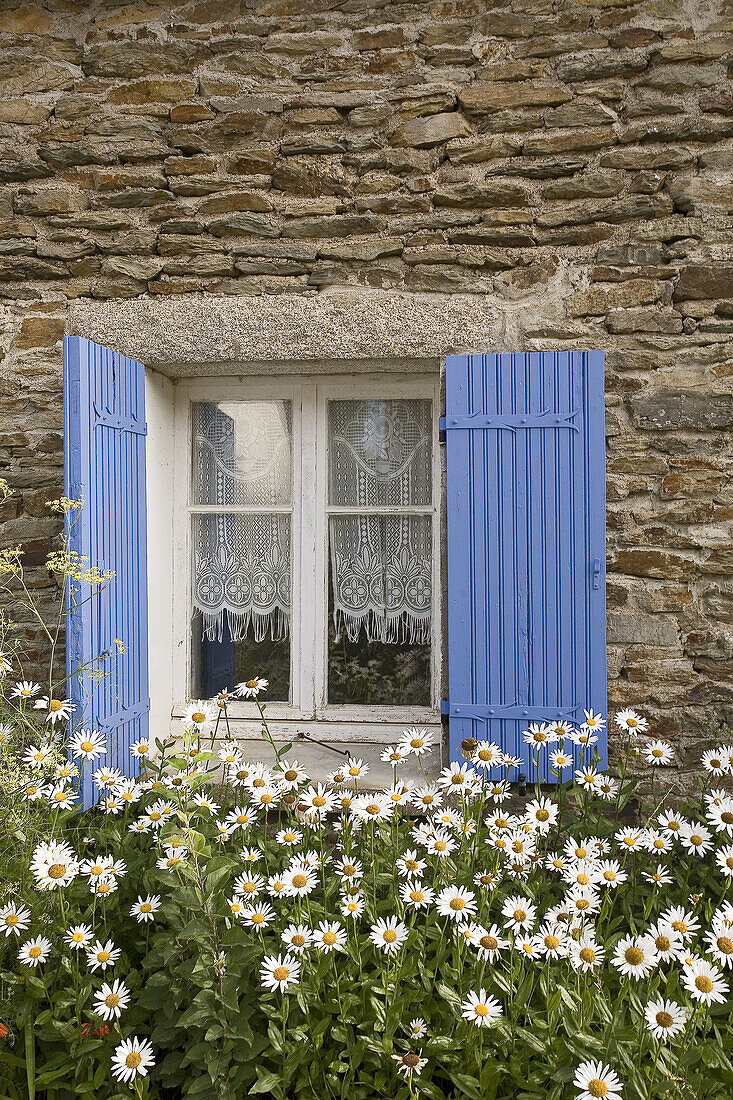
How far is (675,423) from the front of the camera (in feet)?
8.91

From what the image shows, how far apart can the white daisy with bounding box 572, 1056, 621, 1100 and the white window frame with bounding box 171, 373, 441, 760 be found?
1664 millimetres

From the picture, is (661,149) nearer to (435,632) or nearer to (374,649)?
(435,632)

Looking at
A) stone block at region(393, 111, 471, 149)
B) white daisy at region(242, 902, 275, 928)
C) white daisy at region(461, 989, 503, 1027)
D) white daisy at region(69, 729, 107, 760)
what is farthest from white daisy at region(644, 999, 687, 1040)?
stone block at region(393, 111, 471, 149)

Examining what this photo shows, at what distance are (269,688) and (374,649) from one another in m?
0.49

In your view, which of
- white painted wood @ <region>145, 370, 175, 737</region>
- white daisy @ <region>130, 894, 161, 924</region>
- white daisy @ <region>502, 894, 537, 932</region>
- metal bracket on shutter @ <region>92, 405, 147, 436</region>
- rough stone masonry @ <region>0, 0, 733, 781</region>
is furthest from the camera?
white painted wood @ <region>145, 370, 175, 737</region>

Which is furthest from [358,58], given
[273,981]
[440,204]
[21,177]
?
[273,981]

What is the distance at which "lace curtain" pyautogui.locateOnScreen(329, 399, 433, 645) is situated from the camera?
3.06 meters

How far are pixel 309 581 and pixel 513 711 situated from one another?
3.28 feet

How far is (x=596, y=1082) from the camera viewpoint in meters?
1.33

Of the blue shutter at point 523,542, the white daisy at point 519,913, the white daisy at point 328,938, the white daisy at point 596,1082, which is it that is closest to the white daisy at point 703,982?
the white daisy at point 596,1082

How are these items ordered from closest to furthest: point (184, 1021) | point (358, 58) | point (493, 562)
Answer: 1. point (184, 1021)
2. point (493, 562)
3. point (358, 58)

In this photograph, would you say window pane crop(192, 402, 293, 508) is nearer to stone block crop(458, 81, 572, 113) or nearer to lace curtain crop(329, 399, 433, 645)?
lace curtain crop(329, 399, 433, 645)

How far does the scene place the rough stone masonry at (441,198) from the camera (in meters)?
2.72

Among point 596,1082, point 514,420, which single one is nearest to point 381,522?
point 514,420
